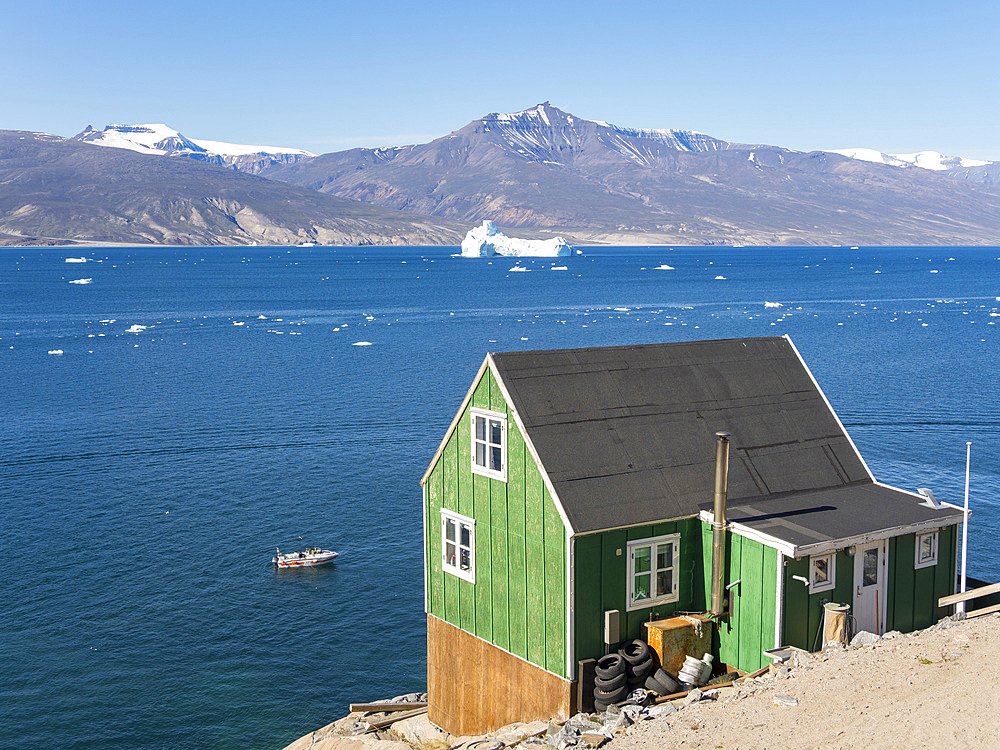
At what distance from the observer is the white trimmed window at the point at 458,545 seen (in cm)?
2198

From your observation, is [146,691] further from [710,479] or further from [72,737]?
[710,479]

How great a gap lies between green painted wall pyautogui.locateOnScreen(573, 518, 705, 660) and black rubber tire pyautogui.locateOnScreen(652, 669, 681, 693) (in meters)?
0.87

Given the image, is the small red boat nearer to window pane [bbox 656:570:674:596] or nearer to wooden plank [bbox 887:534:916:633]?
window pane [bbox 656:570:674:596]

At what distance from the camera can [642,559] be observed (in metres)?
19.9

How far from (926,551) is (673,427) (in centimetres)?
586

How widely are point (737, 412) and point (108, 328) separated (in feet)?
401

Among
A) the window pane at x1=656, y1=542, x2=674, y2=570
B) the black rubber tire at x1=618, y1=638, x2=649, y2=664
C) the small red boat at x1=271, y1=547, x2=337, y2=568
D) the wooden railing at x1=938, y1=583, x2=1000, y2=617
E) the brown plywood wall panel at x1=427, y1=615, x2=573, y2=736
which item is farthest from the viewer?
the small red boat at x1=271, y1=547, x2=337, y2=568

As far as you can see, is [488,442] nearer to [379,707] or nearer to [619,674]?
[619,674]

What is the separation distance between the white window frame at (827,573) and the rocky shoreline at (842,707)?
109 centimetres

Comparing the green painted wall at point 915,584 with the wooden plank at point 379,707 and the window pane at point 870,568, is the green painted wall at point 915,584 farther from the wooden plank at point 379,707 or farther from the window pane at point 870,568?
the wooden plank at point 379,707

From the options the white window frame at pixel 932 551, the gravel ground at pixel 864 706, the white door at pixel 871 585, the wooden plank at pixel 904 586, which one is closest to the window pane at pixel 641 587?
the gravel ground at pixel 864 706

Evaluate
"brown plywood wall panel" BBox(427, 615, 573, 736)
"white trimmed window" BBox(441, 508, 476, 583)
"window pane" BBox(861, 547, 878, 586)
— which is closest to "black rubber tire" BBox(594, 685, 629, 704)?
"brown plywood wall panel" BBox(427, 615, 573, 736)

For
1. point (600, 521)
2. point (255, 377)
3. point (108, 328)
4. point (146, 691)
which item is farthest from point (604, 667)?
point (108, 328)

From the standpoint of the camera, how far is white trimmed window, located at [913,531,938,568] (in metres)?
20.9
